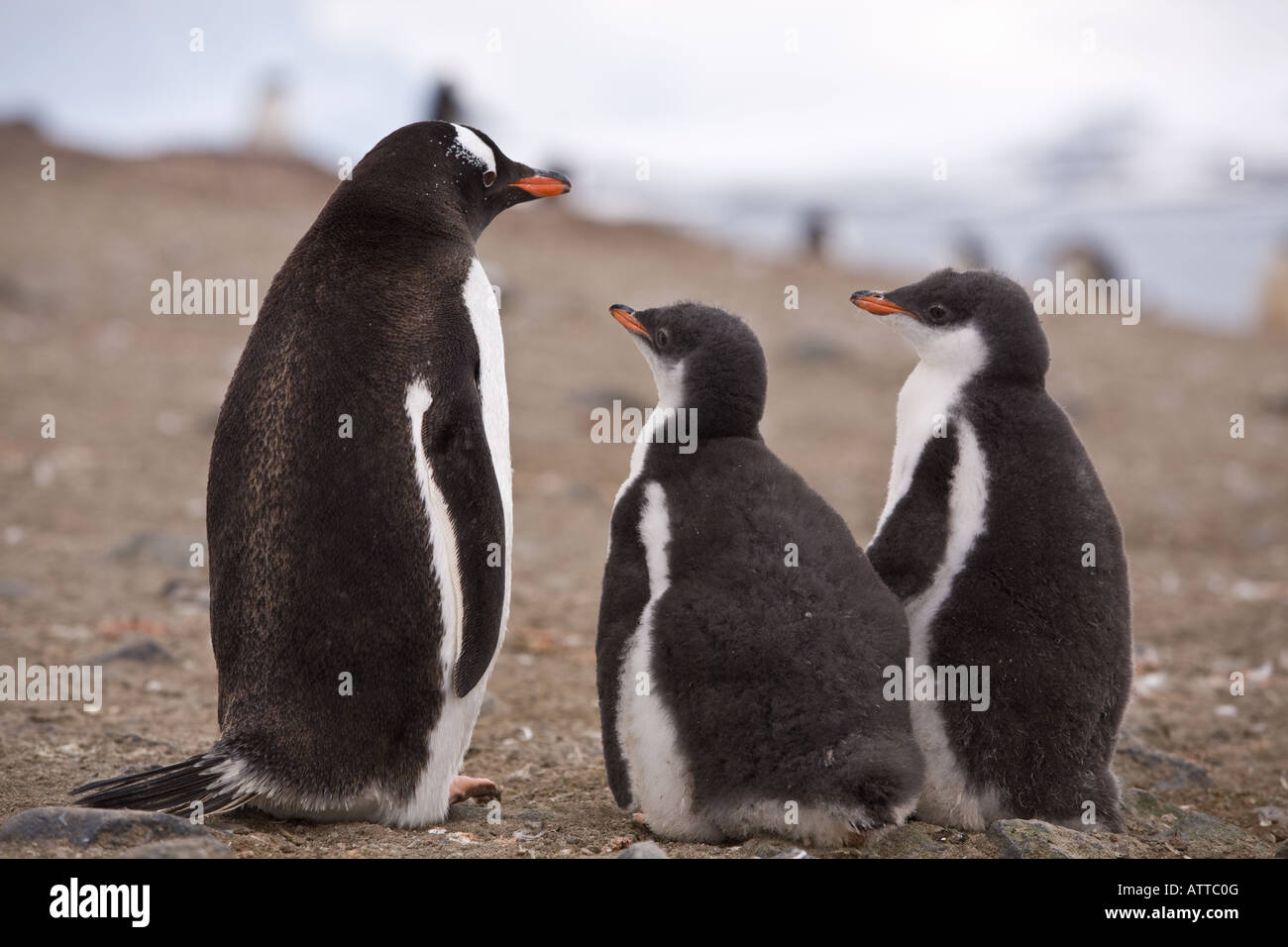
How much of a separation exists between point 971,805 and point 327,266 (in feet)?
7.97

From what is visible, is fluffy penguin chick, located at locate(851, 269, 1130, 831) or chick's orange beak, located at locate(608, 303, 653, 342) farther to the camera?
chick's orange beak, located at locate(608, 303, 653, 342)

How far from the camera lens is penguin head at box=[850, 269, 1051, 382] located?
4.00m

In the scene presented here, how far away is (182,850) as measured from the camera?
3012 mm

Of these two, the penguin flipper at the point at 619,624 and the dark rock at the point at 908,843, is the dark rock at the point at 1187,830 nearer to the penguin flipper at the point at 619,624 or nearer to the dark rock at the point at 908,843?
the dark rock at the point at 908,843

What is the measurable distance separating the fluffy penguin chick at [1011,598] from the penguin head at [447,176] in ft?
5.15

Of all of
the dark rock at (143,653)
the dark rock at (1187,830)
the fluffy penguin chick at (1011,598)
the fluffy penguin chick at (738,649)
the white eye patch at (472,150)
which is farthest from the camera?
the dark rock at (143,653)

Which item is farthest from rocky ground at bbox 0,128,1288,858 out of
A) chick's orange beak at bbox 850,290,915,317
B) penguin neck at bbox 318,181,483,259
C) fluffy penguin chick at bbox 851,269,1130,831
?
penguin neck at bbox 318,181,483,259

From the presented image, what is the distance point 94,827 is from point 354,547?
3.14 ft

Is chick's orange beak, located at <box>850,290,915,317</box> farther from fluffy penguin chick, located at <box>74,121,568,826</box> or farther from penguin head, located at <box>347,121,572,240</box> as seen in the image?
fluffy penguin chick, located at <box>74,121,568,826</box>

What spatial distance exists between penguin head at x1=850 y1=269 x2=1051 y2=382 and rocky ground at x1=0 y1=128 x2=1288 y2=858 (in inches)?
54.2

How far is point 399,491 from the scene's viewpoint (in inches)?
146

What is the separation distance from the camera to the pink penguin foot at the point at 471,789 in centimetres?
408

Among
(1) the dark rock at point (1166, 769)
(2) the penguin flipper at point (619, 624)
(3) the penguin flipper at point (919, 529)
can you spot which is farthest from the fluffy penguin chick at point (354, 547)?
(1) the dark rock at point (1166, 769)
